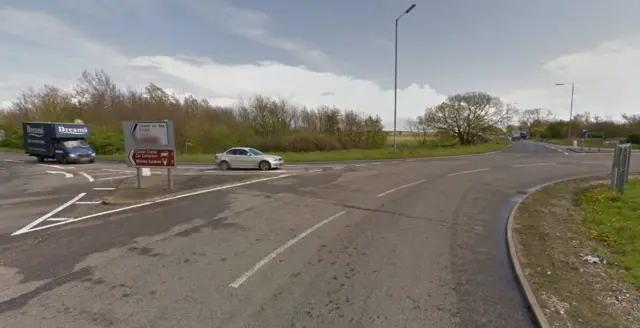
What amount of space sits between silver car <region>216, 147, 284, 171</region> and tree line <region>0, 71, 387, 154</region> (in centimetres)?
1650

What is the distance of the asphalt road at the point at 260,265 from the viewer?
319 cm

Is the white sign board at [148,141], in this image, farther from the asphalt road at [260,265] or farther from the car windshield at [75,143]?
the car windshield at [75,143]

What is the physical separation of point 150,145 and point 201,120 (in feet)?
95.7

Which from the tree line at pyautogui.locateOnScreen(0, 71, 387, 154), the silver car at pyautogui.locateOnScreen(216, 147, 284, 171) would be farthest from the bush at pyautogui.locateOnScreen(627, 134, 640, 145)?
the silver car at pyautogui.locateOnScreen(216, 147, 284, 171)

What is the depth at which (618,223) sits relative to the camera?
6.35 metres

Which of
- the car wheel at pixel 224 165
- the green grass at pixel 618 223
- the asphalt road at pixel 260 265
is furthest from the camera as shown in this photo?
the car wheel at pixel 224 165

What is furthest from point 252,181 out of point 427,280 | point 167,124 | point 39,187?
point 427,280

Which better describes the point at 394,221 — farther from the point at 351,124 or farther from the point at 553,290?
the point at 351,124

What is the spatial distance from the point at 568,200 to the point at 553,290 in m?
7.44

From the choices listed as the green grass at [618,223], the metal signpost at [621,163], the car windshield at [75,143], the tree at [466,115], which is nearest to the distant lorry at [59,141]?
the car windshield at [75,143]

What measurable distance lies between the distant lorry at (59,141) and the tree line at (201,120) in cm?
1126

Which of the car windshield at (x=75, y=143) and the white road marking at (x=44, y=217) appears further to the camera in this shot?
the car windshield at (x=75, y=143)

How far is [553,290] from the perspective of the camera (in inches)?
144

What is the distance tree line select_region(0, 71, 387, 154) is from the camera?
3541cm
